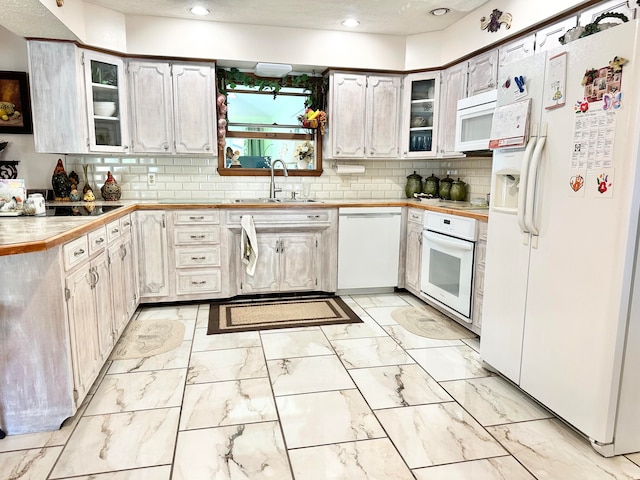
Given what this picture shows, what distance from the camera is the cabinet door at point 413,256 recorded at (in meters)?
3.86

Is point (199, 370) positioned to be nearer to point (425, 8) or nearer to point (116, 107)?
point (116, 107)

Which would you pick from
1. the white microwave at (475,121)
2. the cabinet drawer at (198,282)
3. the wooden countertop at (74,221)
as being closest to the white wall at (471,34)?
the white microwave at (475,121)

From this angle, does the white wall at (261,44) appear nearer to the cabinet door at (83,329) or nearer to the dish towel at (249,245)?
the dish towel at (249,245)

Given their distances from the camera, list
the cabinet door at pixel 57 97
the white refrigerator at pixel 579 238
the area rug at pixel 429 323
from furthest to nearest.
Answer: the cabinet door at pixel 57 97 < the area rug at pixel 429 323 < the white refrigerator at pixel 579 238

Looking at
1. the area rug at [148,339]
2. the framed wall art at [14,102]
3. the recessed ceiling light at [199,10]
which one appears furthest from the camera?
the framed wall art at [14,102]

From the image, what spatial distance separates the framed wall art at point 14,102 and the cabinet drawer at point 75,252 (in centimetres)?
216

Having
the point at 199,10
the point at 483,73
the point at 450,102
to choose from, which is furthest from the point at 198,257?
the point at 483,73

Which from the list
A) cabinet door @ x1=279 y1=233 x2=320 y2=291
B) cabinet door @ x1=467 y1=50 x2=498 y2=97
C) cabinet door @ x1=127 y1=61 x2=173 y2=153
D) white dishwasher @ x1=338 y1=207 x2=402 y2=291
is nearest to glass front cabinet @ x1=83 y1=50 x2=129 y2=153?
cabinet door @ x1=127 y1=61 x2=173 y2=153

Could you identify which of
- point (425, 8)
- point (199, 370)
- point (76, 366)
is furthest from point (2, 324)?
point (425, 8)

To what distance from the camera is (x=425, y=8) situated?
346 centimetres

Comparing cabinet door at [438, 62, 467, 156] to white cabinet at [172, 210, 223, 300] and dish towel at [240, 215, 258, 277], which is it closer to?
dish towel at [240, 215, 258, 277]

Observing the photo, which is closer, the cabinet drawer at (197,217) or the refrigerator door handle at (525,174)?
the refrigerator door handle at (525,174)

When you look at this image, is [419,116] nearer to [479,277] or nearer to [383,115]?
[383,115]

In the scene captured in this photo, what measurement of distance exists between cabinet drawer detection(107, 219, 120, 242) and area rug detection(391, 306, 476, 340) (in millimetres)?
2187
